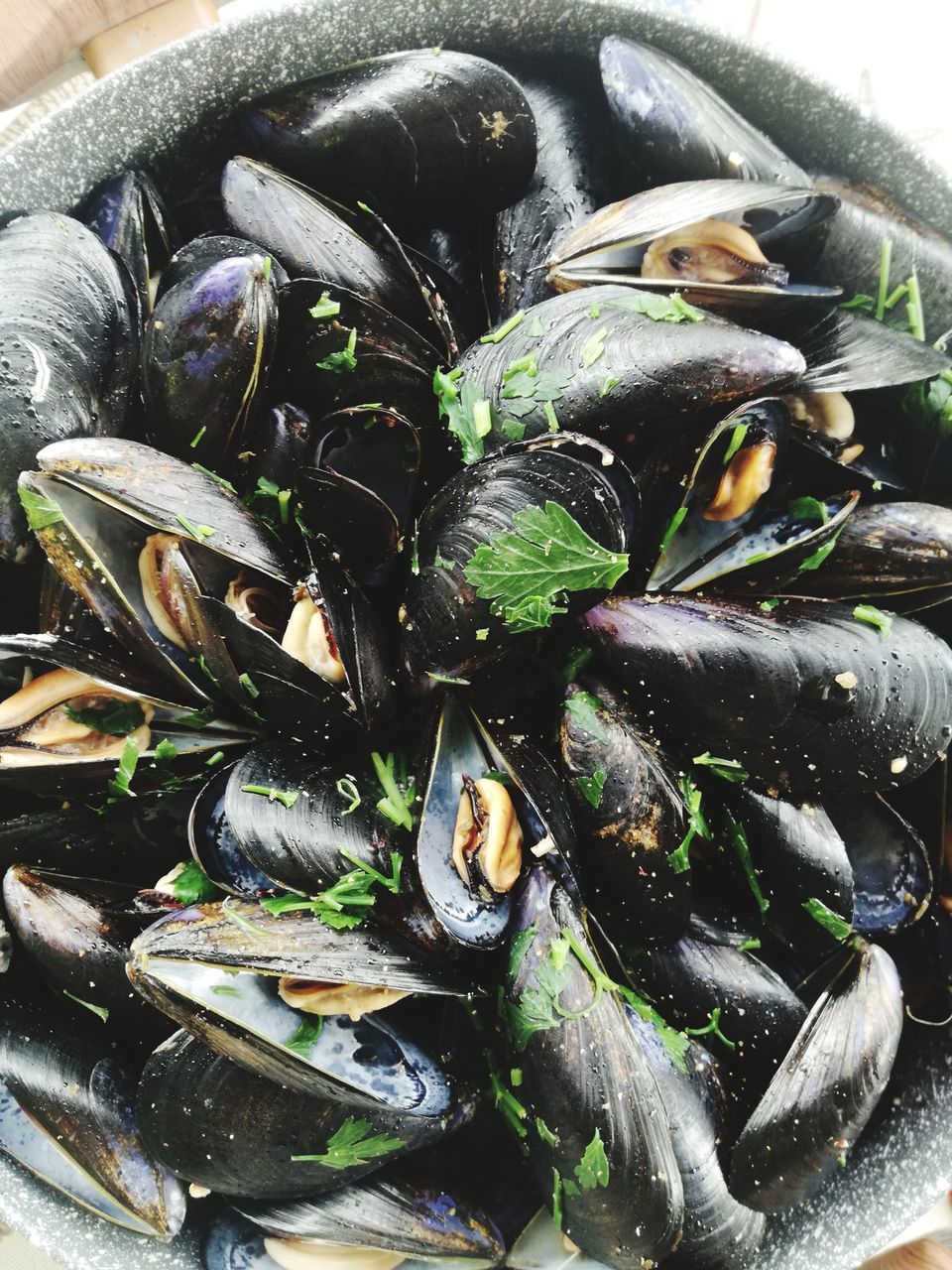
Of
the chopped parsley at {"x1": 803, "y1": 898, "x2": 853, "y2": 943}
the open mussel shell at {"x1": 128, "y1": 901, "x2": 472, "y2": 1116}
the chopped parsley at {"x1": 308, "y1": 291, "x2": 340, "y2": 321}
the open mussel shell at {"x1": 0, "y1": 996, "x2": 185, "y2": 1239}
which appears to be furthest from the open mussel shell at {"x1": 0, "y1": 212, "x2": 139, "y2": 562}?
the chopped parsley at {"x1": 803, "y1": 898, "x2": 853, "y2": 943}

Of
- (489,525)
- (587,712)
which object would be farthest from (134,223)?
(587,712)

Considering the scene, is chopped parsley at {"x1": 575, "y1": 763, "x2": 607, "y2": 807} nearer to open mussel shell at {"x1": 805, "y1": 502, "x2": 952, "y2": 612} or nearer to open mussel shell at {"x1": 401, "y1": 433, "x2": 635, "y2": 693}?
open mussel shell at {"x1": 401, "y1": 433, "x2": 635, "y2": 693}

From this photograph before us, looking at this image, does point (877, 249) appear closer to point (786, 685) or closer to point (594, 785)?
point (786, 685)

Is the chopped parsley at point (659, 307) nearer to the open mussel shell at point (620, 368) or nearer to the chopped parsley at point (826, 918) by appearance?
the open mussel shell at point (620, 368)

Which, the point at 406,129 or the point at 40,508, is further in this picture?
the point at 406,129

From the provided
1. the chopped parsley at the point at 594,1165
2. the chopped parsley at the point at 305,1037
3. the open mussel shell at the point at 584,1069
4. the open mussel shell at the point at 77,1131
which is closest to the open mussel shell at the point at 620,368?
Result: the open mussel shell at the point at 584,1069

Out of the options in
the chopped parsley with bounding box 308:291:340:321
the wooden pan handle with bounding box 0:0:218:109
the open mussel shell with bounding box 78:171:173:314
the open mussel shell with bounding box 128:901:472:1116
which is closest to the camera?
the open mussel shell with bounding box 128:901:472:1116
